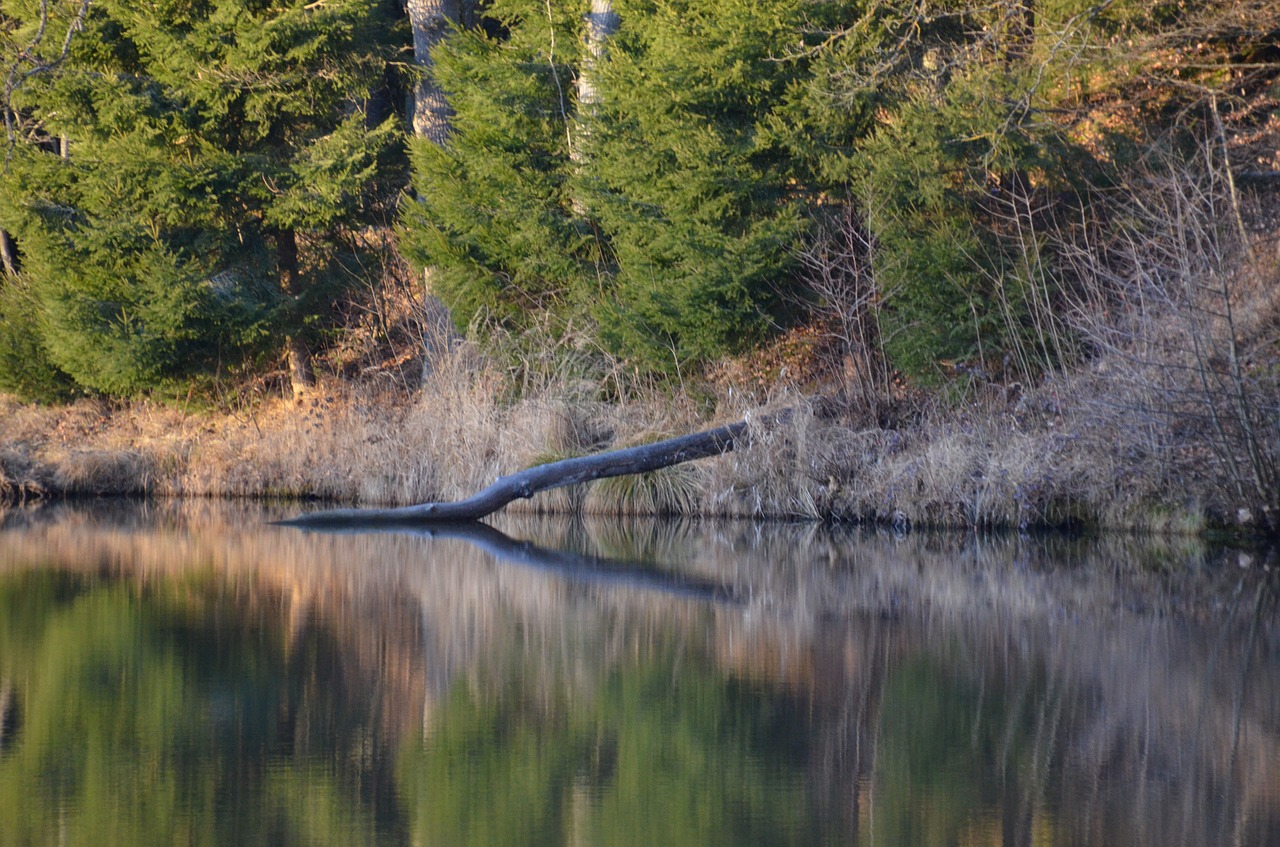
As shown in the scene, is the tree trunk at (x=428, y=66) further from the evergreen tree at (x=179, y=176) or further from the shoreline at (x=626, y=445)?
the shoreline at (x=626, y=445)

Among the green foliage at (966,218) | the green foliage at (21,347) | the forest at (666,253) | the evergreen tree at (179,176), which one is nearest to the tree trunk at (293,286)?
the forest at (666,253)

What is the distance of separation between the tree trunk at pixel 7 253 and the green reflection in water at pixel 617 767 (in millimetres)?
17122

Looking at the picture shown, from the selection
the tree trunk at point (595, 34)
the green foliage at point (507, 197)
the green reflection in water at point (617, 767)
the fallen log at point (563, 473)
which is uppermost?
the tree trunk at point (595, 34)

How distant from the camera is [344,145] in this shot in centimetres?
1738

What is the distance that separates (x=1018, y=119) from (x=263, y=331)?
31.5ft

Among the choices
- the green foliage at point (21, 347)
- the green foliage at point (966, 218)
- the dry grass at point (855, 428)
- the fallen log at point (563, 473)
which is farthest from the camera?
the green foliage at point (21, 347)

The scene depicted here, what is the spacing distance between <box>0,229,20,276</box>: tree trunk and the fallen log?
9.85 meters

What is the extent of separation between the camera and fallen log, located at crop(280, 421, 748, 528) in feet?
42.4

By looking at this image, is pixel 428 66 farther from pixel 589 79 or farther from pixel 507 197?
pixel 589 79

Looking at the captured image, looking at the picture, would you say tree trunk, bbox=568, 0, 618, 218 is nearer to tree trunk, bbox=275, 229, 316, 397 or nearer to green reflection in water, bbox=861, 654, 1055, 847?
tree trunk, bbox=275, 229, 316, 397

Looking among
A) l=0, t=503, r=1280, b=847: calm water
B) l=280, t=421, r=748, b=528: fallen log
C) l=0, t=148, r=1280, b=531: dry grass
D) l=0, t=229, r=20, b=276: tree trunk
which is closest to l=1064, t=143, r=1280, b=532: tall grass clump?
l=0, t=148, r=1280, b=531: dry grass

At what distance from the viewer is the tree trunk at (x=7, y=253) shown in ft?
68.6

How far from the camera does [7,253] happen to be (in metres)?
21.3

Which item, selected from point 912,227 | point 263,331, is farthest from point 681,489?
point 263,331
